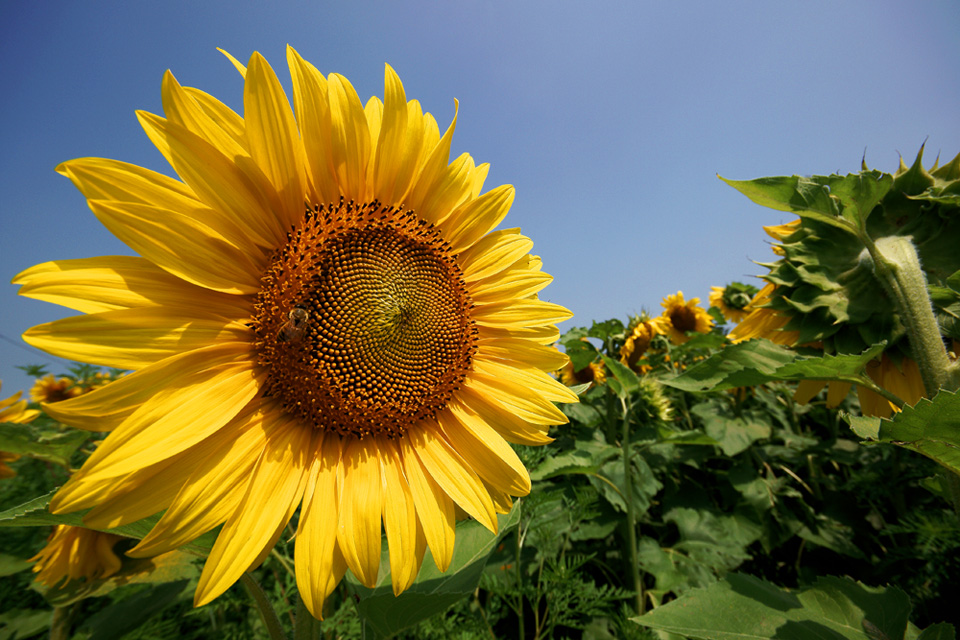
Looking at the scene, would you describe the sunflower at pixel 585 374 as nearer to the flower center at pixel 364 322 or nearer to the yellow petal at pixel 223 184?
the flower center at pixel 364 322

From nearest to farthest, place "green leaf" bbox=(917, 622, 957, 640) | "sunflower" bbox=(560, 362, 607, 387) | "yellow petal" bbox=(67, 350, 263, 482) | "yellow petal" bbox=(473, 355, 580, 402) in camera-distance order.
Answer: "yellow petal" bbox=(67, 350, 263, 482) → "green leaf" bbox=(917, 622, 957, 640) → "yellow petal" bbox=(473, 355, 580, 402) → "sunflower" bbox=(560, 362, 607, 387)

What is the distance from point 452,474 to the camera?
4.02 ft

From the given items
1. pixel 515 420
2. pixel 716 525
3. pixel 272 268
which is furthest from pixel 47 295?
pixel 716 525

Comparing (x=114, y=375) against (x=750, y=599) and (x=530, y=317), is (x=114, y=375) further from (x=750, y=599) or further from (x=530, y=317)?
(x=750, y=599)

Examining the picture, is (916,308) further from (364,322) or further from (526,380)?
(364,322)

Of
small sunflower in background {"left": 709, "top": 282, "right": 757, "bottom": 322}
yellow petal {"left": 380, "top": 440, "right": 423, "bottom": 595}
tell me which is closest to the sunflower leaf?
yellow petal {"left": 380, "top": 440, "right": 423, "bottom": 595}

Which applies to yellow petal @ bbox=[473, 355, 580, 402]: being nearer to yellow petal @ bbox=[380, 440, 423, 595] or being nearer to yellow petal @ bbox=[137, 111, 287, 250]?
yellow petal @ bbox=[380, 440, 423, 595]

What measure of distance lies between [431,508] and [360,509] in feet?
0.61

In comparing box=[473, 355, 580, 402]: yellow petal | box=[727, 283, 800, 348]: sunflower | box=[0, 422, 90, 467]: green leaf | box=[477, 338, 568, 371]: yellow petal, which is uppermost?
box=[727, 283, 800, 348]: sunflower

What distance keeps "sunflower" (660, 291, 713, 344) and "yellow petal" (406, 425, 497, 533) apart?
5.17 meters

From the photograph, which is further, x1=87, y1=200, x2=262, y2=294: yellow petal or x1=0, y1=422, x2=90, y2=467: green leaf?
x1=0, y1=422, x2=90, y2=467: green leaf

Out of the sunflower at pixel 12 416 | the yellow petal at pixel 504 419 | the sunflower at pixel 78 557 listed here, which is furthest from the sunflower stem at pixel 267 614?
the sunflower at pixel 12 416

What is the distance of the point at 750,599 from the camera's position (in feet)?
4.80

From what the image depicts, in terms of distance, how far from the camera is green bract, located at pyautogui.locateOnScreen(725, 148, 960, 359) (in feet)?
5.84
